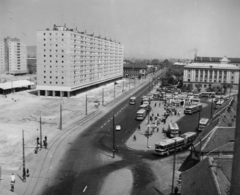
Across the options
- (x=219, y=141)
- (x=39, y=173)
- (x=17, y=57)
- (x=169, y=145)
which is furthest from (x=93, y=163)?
(x=17, y=57)

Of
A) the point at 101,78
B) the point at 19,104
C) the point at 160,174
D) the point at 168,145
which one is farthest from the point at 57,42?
the point at 160,174

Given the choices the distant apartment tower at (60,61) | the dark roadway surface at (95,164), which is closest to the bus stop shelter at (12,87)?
the distant apartment tower at (60,61)

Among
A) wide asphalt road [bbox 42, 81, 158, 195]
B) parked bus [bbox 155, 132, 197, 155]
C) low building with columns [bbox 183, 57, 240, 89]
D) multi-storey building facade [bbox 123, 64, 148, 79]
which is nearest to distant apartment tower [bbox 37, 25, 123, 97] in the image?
wide asphalt road [bbox 42, 81, 158, 195]

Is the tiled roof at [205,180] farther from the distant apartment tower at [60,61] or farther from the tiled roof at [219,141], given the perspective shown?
the distant apartment tower at [60,61]

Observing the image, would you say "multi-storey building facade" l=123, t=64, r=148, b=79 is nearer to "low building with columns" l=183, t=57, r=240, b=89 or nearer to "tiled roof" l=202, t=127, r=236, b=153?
"low building with columns" l=183, t=57, r=240, b=89

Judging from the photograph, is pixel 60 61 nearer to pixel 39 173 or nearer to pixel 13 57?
pixel 39 173

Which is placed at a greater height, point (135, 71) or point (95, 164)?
point (135, 71)
